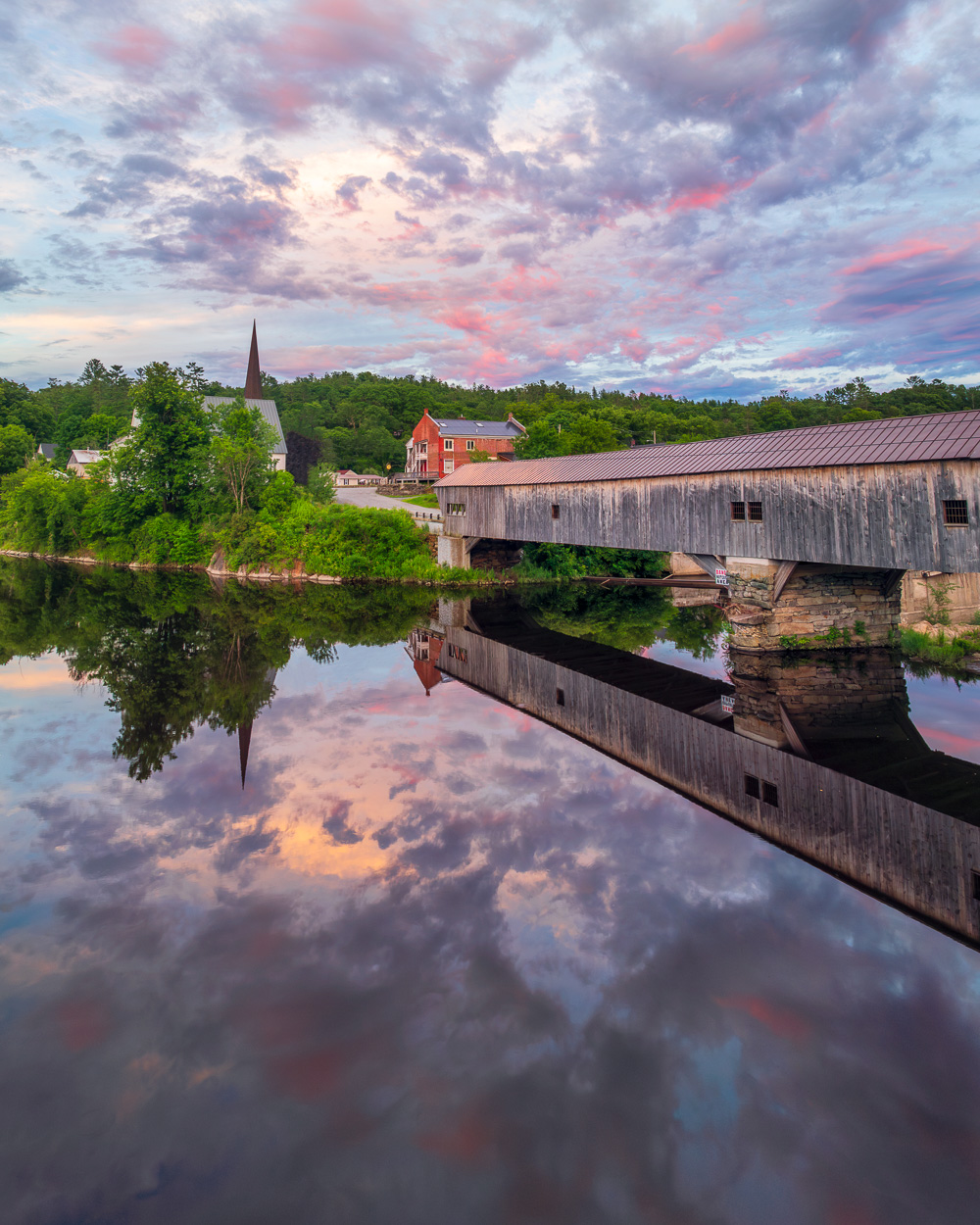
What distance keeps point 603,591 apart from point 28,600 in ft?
84.5

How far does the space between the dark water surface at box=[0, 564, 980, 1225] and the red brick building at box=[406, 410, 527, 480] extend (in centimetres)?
5352

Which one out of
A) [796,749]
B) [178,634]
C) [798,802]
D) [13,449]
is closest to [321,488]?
[178,634]

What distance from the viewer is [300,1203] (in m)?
4.21

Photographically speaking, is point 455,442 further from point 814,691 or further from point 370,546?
point 814,691

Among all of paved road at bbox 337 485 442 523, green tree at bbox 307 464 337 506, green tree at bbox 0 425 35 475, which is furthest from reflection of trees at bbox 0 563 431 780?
green tree at bbox 0 425 35 475

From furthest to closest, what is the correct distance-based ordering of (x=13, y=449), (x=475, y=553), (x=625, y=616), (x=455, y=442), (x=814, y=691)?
1. (x=13, y=449)
2. (x=455, y=442)
3. (x=475, y=553)
4. (x=625, y=616)
5. (x=814, y=691)

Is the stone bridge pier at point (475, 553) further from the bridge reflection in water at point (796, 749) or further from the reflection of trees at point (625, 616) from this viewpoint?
the bridge reflection in water at point (796, 749)

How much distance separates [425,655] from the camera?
2002cm

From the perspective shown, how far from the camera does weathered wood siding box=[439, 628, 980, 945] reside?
7504 mm

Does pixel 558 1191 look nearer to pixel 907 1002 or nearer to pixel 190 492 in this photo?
pixel 907 1002

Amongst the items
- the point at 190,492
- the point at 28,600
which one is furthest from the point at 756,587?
the point at 190,492

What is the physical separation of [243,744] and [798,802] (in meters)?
9.47

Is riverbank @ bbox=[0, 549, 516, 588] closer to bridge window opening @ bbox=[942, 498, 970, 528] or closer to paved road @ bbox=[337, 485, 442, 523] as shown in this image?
paved road @ bbox=[337, 485, 442, 523]

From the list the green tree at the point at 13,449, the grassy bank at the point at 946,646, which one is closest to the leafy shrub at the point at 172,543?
the green tree at the point at 13,449
